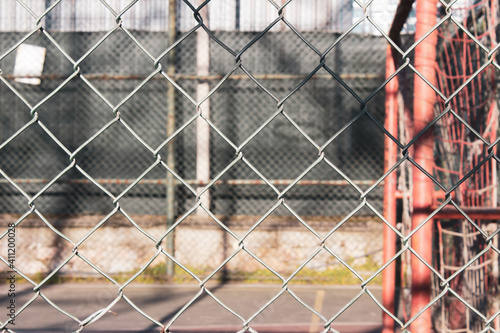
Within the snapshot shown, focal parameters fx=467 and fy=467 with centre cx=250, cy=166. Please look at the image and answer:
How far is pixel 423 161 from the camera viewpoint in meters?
1.52

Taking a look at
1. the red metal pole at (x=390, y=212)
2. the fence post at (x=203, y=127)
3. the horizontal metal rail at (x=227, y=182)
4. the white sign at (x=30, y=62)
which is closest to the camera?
the red metal pole at (x=390, y=212)

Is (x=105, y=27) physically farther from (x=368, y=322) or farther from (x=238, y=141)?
(x=368, y=322)

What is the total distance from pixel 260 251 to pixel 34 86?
3.39 meters

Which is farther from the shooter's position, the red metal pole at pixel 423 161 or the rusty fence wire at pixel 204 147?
the rusty fence wire at pixel 204 147

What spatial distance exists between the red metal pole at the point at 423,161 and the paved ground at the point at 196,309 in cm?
233

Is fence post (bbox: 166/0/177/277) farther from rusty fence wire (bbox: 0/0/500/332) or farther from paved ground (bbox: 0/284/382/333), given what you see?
paved ground (bbox: 0/284/382/333)

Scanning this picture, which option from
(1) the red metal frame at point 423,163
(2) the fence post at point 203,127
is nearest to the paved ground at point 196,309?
(2) the fence post at point 203,127

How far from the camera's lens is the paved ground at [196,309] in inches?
150

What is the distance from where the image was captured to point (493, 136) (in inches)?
119

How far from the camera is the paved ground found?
3799mm

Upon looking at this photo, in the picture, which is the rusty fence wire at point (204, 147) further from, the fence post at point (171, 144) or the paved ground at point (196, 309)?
the paved ground at point (196, 309)

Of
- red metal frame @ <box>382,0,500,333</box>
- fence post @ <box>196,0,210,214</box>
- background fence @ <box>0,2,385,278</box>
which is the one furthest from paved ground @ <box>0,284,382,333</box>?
red metal frame @ <box>382,0,500,333</box>

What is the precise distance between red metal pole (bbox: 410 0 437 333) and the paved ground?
2.33 metres

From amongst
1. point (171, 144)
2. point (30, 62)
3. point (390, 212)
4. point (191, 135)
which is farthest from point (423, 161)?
point (30, 62)
